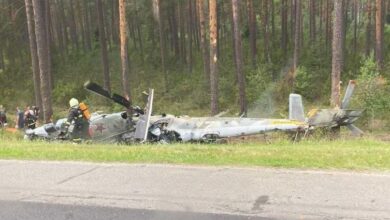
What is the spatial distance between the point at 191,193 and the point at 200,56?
41434 millimetres

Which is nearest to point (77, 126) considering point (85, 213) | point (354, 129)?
point (354, 129)

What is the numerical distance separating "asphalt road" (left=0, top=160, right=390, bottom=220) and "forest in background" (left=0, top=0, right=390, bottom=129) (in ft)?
49.3

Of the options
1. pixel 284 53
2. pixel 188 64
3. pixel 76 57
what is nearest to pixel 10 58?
pixel 76 57

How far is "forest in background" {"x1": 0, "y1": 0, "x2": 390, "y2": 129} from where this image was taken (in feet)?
92.7

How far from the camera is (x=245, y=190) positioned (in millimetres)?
6848

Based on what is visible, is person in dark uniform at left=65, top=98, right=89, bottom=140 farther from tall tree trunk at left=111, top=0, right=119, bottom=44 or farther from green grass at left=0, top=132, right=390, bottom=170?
tall tree trunk at left=111, top=0, right=119, bottom=44

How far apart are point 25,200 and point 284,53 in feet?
124

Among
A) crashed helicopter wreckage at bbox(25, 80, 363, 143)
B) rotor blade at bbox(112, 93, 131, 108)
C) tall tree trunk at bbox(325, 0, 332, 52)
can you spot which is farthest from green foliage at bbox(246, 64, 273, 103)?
rotor blade at bbox(112, 93, 131, 108)

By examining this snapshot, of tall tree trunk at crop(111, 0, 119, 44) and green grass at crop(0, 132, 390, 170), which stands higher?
tall tree trunk at crop(111, 0, 119, 44)

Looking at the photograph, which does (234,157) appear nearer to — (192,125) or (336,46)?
(192,125)

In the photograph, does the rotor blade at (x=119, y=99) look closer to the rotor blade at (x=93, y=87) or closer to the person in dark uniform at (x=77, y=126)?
the rotor blade at (x=93, y=87)

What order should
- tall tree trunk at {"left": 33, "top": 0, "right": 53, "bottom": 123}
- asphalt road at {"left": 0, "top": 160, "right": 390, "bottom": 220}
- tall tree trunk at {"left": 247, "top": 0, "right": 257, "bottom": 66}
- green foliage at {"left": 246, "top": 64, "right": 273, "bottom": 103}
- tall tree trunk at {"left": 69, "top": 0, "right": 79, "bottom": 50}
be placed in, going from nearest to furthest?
Answer: asphalt road at {"left": 0, "top": 160, "right": 390, "bottom": 220}
tall tree trunk at {"left": 33, "top": 0, "right": 53, "bottom": 123}
green foliage at {"left": 246, "top": 64, "right": 273, "bottom": 103}
tall tree trunk at {"left": 247, "top": 0, "right": 257, "bottom": 66}
tall tree trunk at {"left": 69, "top": 0, "right": 79, "bottom": 50}

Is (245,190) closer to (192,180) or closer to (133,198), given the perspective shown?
(192,180)

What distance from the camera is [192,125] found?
53.9 feet
